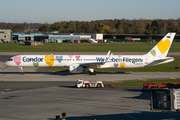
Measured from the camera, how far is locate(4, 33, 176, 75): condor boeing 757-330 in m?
54.5

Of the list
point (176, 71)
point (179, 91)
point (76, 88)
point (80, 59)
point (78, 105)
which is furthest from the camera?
point (176, 71)

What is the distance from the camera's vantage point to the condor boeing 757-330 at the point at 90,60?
2146 inches

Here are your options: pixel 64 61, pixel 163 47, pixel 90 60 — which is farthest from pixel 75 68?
A: pixel 163 47

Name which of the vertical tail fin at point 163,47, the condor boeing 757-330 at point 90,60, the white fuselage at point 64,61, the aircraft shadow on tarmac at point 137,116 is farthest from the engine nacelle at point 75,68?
the aircraft shadow on tarmac at point 137,116

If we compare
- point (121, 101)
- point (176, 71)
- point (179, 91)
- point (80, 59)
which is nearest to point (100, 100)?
point (121, 101)

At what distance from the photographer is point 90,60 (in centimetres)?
5550

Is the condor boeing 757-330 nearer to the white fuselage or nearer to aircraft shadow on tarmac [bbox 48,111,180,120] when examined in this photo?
the white fuselage

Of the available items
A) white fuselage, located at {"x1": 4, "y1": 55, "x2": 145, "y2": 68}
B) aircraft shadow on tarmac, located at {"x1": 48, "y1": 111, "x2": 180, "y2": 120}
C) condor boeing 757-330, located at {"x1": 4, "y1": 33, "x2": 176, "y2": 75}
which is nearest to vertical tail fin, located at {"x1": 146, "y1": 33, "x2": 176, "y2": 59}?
condor boeing 757-330, located at {"x1": 4, "y1": 33, "x2": 176, "y2": 75}

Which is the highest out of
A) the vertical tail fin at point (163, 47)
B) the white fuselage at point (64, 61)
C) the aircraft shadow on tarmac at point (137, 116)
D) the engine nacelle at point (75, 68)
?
the vertical tail fin at point (163, 47)

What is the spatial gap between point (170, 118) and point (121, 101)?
877cm

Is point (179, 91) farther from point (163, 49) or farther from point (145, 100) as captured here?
point (163, 49)

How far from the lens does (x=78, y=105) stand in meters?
30.1

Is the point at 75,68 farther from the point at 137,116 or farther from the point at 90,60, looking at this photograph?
the point at 137,116

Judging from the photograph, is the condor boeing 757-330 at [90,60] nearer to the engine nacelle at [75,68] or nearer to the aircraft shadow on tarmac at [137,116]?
the engine nacelle at [75,68]
